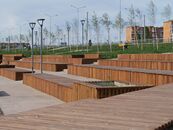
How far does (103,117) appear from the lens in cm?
632

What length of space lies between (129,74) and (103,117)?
379 inches

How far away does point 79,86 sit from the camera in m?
12.2

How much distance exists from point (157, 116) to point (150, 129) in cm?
101

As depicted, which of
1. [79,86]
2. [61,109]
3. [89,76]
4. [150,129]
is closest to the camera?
[150,129]

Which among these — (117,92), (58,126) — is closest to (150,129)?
(58,126)

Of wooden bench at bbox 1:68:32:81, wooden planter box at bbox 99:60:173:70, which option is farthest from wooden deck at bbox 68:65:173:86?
wooden bench at bbox 1:68:32:81

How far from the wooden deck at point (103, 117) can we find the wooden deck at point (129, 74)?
530 cm

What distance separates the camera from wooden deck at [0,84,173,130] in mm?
5639

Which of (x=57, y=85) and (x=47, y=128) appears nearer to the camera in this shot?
(x=47, y=128)

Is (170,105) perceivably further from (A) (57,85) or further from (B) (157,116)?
(A) (57,85)

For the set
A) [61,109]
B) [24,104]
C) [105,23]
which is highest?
[105,23]

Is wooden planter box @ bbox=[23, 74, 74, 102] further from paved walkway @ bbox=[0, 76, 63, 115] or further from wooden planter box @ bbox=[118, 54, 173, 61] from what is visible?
wooden planter box @ bbox=[118, 54, 173, 61]

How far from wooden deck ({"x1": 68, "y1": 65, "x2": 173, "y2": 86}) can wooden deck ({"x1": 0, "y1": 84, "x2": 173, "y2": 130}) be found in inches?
209

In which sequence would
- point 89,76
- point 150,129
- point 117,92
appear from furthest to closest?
point 89,76 → point 117,92 → point 150,129
